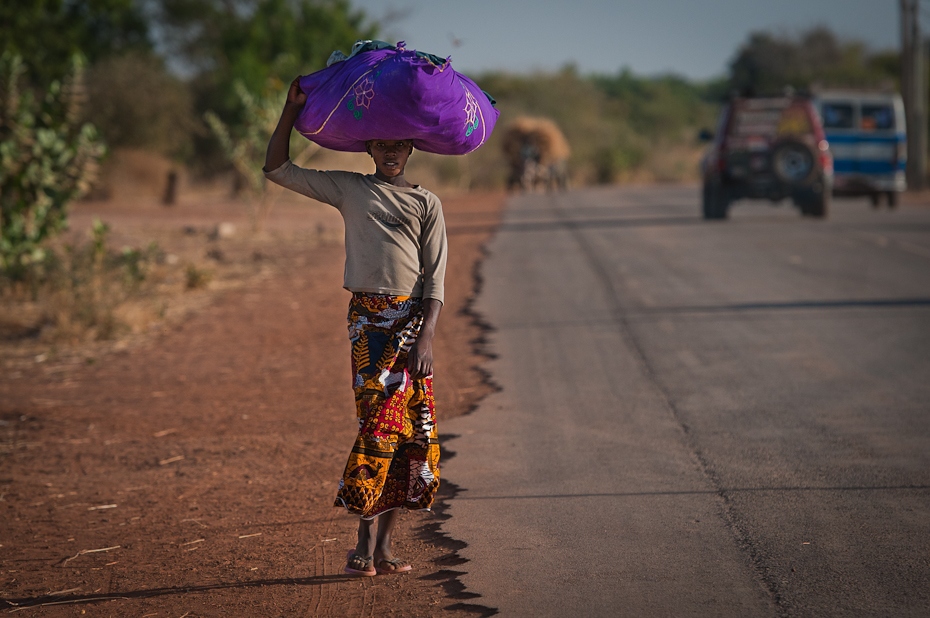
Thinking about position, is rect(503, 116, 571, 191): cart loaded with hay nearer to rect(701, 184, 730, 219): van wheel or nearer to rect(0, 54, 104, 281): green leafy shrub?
rect(701, 184, 730, 219): van wheel

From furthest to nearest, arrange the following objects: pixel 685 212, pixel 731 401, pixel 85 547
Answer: pixel 685 212 → pixel 731 401 → pixel 85 547

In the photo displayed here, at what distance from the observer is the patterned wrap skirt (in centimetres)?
395

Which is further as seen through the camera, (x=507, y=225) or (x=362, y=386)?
(x=507, y=225)

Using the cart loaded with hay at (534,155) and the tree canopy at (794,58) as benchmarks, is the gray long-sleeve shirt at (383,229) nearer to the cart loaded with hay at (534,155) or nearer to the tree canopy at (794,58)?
the cart loaded with hay at (534,155)

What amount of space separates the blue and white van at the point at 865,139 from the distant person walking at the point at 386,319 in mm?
19150

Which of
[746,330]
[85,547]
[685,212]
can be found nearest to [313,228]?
[685,212]

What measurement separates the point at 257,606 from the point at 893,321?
7360 millimetres

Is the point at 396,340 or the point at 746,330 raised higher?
the point at 396,340

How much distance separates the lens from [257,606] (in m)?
3.80

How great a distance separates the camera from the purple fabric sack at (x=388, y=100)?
3.85 metres

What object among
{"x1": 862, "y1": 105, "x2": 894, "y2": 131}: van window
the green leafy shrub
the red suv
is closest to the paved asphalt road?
the green leafy shrub

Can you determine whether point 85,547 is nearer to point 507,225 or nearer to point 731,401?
point 731,401

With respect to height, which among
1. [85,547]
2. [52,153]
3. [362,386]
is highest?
[52,153]

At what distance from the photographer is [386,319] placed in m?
4.01
